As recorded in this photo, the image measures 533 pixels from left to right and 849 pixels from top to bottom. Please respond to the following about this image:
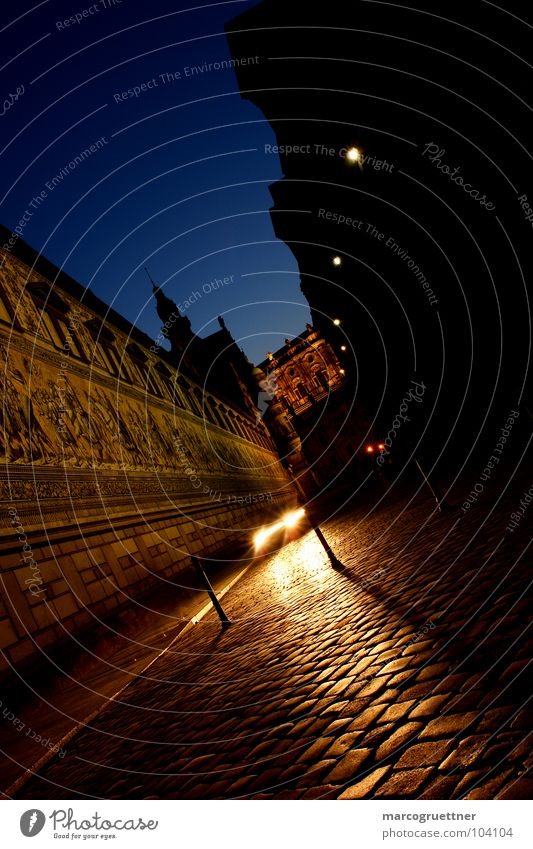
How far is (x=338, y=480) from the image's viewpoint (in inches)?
2023

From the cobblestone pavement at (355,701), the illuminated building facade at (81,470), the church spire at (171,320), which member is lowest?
the cobblestone pavement at (355,701)

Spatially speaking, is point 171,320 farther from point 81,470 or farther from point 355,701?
point 355,701

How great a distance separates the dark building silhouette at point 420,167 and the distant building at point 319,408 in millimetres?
29711

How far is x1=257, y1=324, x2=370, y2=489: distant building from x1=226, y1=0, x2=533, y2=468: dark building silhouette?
29711mm

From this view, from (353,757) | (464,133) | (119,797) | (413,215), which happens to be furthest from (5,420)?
(413,215)

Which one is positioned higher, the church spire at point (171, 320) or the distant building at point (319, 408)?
the church spire at point (171, 320)

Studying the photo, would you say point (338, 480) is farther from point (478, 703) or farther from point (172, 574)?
point (478, 703)

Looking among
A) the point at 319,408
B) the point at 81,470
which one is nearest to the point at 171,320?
the point at 319,408

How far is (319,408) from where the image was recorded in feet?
190

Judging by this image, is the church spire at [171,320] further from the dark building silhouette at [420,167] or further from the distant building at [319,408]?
the dark building silhouette at [420,167]

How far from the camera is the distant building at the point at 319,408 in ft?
174

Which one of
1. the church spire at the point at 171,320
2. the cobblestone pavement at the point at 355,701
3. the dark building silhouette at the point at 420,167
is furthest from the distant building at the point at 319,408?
the cobblestone pavement at the point at 355,701

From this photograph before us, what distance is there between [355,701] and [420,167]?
12.9 metres
